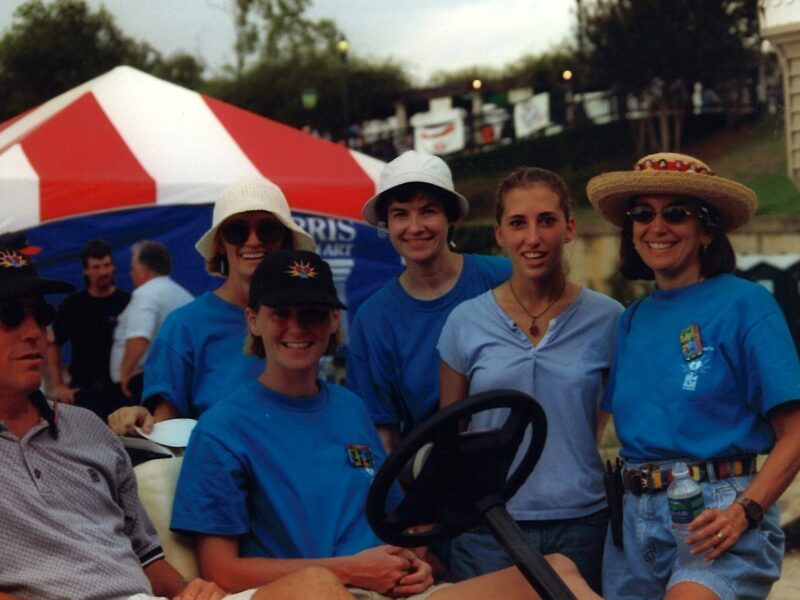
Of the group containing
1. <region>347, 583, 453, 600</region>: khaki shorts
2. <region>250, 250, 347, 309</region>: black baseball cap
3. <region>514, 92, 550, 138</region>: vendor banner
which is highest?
<region>514, 92, 550, 138</region>: vendor banner

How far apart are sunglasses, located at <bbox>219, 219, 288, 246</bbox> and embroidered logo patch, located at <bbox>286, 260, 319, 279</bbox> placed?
73 centimetres

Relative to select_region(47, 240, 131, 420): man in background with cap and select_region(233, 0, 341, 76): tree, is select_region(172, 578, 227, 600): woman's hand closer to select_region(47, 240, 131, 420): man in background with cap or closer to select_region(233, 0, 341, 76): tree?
select_region(47, 240, 131, 420): man in background with cap

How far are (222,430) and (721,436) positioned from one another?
1271 mm

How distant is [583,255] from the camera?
17094 millimetres

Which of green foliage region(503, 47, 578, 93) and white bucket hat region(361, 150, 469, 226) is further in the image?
green foliage region(503, 47, 578, 93)

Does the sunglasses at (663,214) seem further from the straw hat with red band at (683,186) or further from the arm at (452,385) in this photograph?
the arm at (452,385)

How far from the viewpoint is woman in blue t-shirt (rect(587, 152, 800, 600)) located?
9.68 feet

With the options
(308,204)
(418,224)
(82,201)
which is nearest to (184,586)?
(418,224)

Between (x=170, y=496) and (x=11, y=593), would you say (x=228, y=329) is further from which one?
(x=11, y=593)

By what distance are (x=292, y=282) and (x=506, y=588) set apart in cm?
100

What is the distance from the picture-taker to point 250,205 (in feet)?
12.8

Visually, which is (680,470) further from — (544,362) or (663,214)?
(663,214)

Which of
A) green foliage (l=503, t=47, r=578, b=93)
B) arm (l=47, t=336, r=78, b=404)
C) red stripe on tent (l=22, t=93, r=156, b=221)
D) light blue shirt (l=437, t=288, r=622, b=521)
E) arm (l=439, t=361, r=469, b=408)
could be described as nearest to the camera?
light blue shirt (l=437, t=288, r=622, b=521)

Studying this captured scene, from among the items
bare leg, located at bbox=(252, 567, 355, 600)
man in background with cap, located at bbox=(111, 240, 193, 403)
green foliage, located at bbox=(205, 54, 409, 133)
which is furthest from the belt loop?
green foliage, located at bbox=(205, 54, 409, 133)
